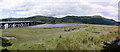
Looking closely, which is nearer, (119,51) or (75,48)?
(119,51)

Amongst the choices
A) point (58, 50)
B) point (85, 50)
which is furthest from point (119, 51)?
point (58, 50)

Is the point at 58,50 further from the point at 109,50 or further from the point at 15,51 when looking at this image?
the point at 109,50

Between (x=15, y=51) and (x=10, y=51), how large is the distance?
825 millimetres

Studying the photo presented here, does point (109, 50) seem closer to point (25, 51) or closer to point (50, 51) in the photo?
point (50, 51)

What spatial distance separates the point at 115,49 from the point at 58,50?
9890 mm

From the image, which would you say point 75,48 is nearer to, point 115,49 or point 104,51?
point 104,51

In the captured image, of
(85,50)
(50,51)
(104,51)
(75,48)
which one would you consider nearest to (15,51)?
(50,51)

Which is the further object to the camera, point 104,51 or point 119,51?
point 104,51

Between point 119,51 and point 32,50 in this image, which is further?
point 32,50

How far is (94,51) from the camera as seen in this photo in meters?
14.9

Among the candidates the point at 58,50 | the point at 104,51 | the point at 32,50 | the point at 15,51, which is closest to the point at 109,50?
the point at 104,51

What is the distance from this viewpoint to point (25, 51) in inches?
589

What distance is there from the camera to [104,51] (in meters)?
15.1

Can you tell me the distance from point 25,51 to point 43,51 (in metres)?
3.19
